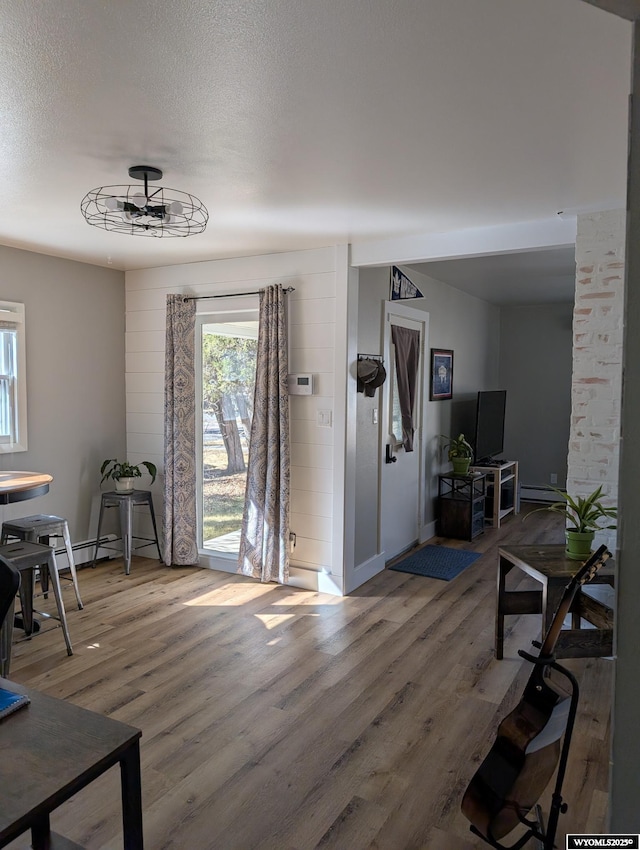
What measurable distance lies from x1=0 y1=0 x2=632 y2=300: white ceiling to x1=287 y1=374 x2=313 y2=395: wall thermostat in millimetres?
1299

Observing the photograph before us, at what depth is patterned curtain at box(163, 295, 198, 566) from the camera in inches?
193

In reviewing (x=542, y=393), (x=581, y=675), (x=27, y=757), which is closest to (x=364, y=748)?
(x=581, y=675)

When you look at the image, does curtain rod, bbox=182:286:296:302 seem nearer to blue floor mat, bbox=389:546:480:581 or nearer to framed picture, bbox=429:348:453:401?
framed picture, bbox=429:348:453:401

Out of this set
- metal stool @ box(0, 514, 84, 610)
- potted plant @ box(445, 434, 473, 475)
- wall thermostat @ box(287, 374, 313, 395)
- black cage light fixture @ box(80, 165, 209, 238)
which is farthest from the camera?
potted plant @ box(445, 434, 473, 475)

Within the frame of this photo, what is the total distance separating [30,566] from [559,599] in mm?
2731

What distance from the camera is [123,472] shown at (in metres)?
4.97

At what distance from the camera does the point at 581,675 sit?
127 inches

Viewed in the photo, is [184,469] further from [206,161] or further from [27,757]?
[27,757]

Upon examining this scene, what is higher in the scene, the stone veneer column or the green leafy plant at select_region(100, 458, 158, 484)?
the stone veneer column

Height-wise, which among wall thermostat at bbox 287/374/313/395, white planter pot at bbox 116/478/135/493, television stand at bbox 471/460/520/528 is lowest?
television stand at bbox 471/460/520/528

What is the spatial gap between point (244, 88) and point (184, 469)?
340 centimetres

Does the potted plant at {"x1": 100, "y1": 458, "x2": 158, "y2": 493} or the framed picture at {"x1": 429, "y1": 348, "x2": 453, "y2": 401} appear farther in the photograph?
the framed picture at {"x1": 429, "y1": 348, "x2": 453, "y2": 401}

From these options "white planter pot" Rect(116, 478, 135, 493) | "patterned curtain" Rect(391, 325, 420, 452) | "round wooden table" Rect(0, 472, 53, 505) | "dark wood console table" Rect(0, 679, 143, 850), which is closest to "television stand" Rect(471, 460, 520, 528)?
"patterned curtain" Rect(391, 325, 420, 452)

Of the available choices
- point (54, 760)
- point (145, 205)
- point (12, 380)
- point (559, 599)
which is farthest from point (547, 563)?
point (12, 380)
